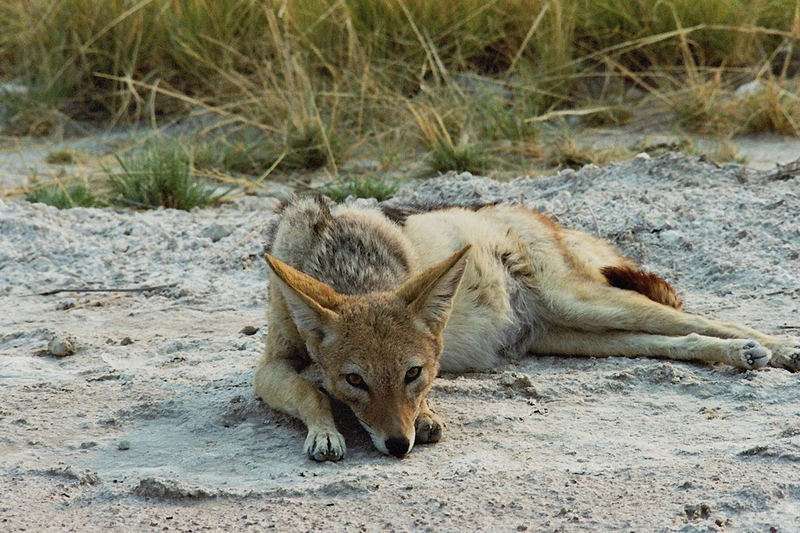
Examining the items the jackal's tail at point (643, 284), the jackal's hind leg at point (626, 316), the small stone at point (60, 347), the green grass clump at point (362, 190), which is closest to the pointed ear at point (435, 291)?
the jackal's hind leg at point (626, 316)

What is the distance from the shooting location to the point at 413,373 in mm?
3828

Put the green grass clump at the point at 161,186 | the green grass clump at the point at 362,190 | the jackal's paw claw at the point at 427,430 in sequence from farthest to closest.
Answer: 1. the green grass clump at the point at 161,186
2. the green grass clump at the point at 362,190
3. the jackal's paw claw at the point at 427,430

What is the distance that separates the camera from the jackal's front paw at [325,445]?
3762mm

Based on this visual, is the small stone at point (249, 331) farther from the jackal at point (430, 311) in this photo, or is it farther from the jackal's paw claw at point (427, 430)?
the jackal's paw claw at point (427, 430)

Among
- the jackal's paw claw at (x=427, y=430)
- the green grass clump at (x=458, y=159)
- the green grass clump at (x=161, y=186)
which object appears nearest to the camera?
the jackal's paw claw at (x=427, y=430)

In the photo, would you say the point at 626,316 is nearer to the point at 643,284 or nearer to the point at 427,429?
the point at 643,284

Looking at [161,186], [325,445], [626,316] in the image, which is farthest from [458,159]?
[325,445]

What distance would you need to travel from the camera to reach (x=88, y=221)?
7473mm

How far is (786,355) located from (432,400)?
1615mm

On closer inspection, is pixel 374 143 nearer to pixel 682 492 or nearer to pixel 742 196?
pixel 742 196

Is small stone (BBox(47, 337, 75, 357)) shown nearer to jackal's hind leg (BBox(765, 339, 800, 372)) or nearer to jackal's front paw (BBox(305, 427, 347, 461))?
jackal's front paw (BBox(305, 427, 347, 461))

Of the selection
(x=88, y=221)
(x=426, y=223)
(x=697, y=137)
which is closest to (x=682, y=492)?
(x=426, y=223)

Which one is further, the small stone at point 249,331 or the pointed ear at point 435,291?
the small stone at point 249,331

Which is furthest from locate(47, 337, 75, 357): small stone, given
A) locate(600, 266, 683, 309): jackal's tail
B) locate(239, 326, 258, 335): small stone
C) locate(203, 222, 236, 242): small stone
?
locate(600, 266, 683, 309): jackal's tail
